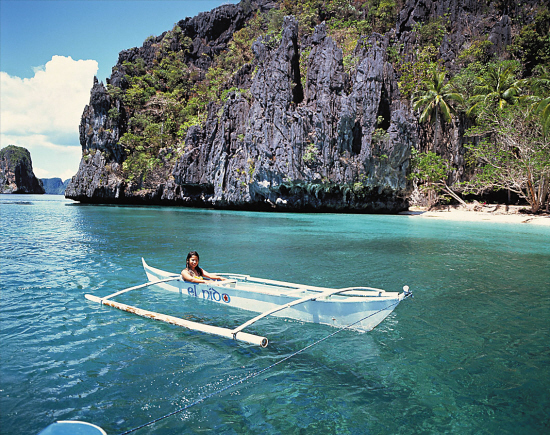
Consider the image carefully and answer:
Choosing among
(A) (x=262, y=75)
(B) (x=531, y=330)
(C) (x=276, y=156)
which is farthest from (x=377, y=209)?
(B) (x=531, y=330)

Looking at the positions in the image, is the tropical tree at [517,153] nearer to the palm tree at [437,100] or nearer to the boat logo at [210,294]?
the palm tree at [437,100]

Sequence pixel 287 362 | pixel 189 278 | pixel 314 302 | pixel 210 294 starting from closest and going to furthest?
pixel 287 362
pixel 314 302
pixel 210 294
pixel 189 278

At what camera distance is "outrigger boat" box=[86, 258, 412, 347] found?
575 centimetres

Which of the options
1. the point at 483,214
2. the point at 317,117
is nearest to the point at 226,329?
the point at 317,117

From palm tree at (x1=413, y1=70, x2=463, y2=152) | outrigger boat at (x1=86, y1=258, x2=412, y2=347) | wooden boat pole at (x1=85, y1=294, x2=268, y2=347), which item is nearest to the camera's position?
wooden boat pole at (x1=85, y1=294, x2=268, y2=347)

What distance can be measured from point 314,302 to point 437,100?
40.8 metres

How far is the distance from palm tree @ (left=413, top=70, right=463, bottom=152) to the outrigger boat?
39893 millimetres

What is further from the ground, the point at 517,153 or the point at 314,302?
the point at 517,153

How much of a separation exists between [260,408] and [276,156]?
3586cm

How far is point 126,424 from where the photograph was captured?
3850 millimetres

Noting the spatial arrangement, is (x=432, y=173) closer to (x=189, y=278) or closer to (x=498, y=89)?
(x=498, y=89)

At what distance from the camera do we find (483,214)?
34.6 meters

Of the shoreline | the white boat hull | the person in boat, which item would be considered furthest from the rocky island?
the white boat hull

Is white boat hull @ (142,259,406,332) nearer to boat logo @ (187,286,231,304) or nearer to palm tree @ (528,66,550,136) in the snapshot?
boat logo @ (187,286,231,304)
